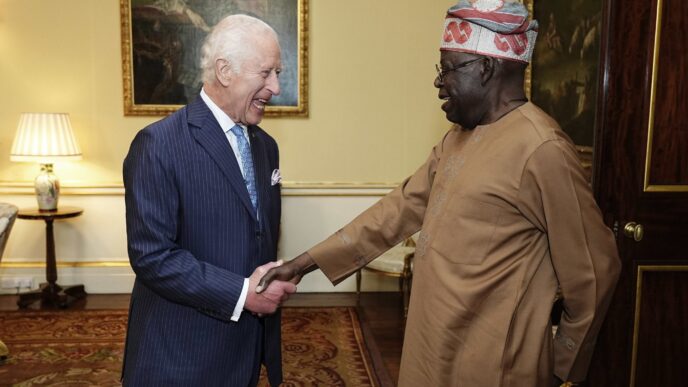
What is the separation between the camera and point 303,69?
17.3 feet

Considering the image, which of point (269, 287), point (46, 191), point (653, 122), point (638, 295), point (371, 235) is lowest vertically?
point (638, 295)

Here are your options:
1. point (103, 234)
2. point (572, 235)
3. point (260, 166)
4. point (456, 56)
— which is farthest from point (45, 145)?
point (572, 235)

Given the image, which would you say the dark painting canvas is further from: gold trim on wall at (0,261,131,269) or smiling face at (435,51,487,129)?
gold trim on wall at (0,261,131,269)

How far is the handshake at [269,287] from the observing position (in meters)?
1.83

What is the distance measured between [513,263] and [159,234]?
966mm

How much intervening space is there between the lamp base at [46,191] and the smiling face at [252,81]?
3599 millimetres

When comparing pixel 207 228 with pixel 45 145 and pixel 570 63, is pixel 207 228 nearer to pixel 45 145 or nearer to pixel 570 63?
pixel 570 63

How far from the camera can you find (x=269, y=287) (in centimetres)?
188

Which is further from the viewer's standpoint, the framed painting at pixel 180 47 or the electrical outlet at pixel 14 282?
the electrical outlet at pixel 14 282

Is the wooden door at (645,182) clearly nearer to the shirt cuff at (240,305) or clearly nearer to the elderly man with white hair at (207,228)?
the elderly man with white hair at (207,228)

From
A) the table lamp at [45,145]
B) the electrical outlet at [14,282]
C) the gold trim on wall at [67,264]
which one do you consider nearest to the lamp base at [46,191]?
the table lamp at [45,145]

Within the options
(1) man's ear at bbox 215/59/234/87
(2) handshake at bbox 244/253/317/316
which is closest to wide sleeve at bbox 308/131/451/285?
(2) handshake at bbox 244/253/317/316

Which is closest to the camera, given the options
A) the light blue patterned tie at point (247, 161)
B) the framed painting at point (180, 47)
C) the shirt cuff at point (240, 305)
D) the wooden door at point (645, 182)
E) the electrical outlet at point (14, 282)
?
the shirt cuff at point (240, 305)

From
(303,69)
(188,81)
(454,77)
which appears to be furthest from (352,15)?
(454,77)
